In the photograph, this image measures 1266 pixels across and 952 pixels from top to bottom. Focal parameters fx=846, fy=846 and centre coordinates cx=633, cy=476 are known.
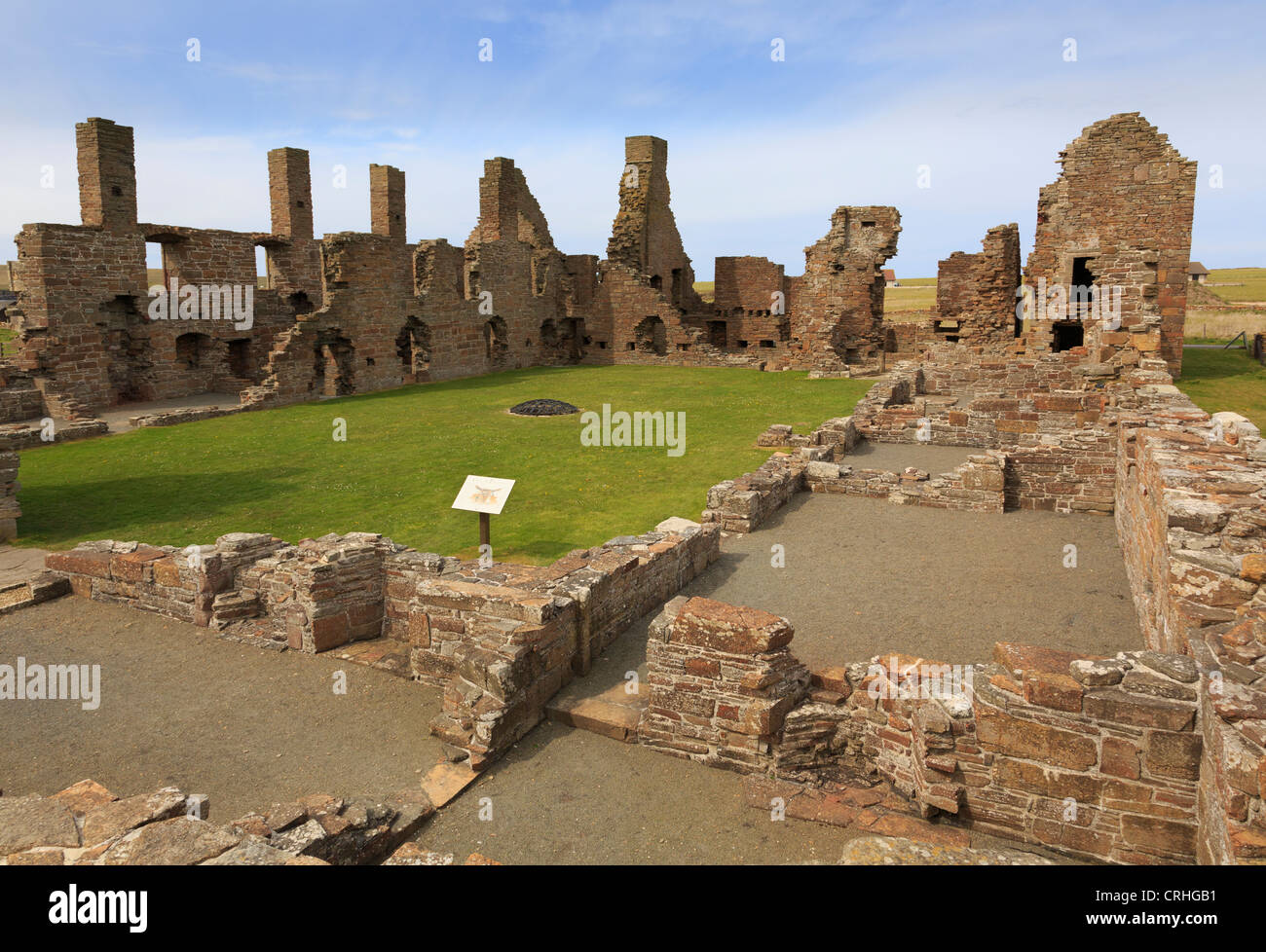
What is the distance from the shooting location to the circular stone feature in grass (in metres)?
22.6

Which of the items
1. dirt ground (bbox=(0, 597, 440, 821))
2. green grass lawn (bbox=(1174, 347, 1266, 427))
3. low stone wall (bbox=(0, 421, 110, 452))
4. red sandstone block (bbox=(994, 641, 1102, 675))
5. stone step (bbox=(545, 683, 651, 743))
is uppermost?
green grass lawn (bbox=(1174, 347, 1266, 427))

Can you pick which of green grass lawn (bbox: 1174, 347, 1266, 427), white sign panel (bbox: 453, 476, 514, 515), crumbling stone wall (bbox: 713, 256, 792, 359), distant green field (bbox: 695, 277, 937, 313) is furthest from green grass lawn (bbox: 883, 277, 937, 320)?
white sign panel (bbox: 453, 476, 514, 515)

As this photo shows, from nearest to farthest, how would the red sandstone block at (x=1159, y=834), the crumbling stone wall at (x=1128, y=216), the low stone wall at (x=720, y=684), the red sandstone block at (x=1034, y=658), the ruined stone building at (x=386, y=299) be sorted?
the red sandstone block at (x=1159, y=834), the red sandstone block at (x=1034, y=658), the low stone wall at (x=720, y=684), the ruined stone building at (x=386, y=299), the crumbling stone wall at (x=1128, y=216)

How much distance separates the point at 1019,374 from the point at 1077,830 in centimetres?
1934

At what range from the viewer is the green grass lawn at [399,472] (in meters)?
12.7

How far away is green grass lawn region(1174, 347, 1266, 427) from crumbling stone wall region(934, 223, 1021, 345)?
6.40m

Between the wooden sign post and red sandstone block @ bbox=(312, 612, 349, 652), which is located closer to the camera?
red sandstone block @ bbox=(312, 612, 349, 652)

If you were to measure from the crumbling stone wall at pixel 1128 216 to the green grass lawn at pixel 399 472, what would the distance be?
9274 millimetres

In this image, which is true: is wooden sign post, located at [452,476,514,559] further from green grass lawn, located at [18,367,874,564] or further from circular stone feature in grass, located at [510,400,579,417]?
circular stone feature in grass, located at [510,400,579,417]

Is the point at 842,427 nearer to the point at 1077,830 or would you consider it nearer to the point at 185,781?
the point at 1077,830

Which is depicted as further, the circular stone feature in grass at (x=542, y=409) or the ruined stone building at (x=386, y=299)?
the ruined stone building at (x=386, y=299)

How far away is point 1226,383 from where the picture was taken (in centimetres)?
2561

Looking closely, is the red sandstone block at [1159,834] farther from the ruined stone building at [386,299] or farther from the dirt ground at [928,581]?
the ruined stone building at [386,299]

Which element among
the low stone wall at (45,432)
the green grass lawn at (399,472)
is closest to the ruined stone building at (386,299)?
the low stone wall at (45,432)
